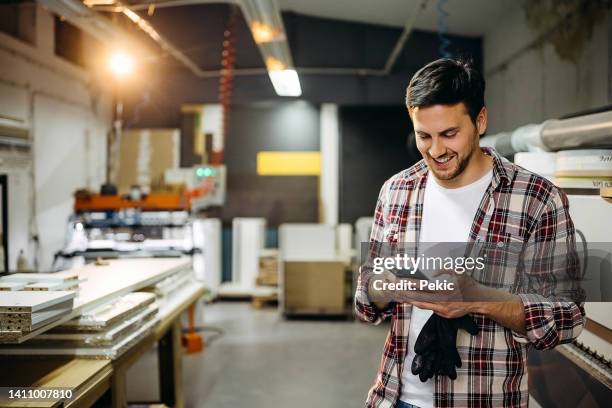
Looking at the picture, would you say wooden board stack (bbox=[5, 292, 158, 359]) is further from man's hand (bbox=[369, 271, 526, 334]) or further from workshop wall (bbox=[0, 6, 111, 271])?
workshop wall (bbox=[0, 6, 111, 271])

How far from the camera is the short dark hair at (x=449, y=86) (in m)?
1.20

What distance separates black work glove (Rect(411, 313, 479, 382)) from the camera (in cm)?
116

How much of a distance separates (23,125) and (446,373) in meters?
4.46

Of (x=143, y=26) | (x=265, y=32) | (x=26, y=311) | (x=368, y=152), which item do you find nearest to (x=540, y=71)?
(x=368, y=152)

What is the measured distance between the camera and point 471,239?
1.22 meters

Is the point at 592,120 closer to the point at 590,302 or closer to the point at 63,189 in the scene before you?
the point at 590,302

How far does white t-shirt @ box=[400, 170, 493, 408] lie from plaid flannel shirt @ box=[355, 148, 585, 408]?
2cm

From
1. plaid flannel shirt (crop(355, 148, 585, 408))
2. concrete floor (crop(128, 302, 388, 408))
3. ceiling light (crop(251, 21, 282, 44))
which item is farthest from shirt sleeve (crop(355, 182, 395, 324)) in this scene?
concrete floor (crop(128, 302, 388, 408))

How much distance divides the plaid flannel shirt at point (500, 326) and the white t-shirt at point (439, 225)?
0.02 m

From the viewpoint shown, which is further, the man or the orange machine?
the orange machine

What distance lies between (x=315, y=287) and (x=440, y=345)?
180 inches

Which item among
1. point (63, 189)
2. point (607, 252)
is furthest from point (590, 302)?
point (63, 189)

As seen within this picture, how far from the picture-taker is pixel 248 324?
555 centimetres

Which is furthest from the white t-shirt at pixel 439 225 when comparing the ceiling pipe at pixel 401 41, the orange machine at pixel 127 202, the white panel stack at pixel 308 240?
the white panel stack at pixel 308 240
